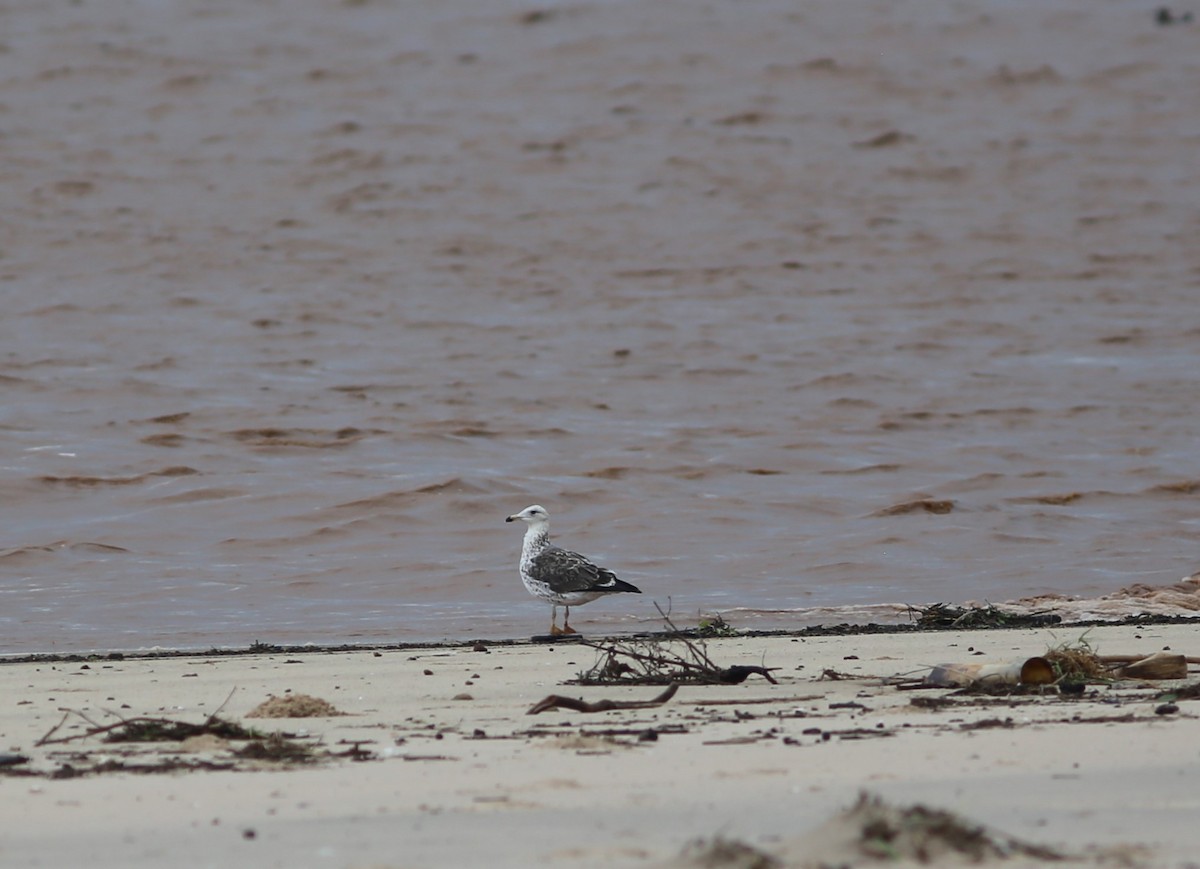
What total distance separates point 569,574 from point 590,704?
13.4 ft

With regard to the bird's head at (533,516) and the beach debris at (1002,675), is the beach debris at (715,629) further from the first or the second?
the bird's head at (533,516)

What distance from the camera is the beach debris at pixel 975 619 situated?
7.90m

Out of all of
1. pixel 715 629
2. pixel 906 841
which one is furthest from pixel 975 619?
pixel 906 841

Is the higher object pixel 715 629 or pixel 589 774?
pixel 589 774

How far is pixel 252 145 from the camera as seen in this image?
2617cm

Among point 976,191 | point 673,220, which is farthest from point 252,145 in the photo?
point 976,191

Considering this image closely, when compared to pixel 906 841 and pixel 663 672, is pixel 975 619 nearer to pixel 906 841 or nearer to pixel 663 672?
pixel 663 672

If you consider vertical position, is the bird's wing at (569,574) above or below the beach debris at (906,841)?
below

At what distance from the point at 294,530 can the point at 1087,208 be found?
16887 mm

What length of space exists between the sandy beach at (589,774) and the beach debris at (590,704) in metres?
0.03

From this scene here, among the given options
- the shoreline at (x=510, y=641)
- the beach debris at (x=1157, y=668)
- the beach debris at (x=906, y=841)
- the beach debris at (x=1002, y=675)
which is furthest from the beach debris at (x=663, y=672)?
the beach debris at (x=906, y=841)

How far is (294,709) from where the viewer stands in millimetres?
5137

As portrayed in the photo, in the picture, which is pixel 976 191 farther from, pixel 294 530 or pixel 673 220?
pixel 294 530

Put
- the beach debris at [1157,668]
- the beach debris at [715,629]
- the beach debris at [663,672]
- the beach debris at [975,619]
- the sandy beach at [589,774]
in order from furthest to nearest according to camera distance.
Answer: the beach debris at [975,619] → the beach debris at [715,629] → the beach debris at [663,672] → the beach debris at [1157,668] → the sandy beach at [589,774]
